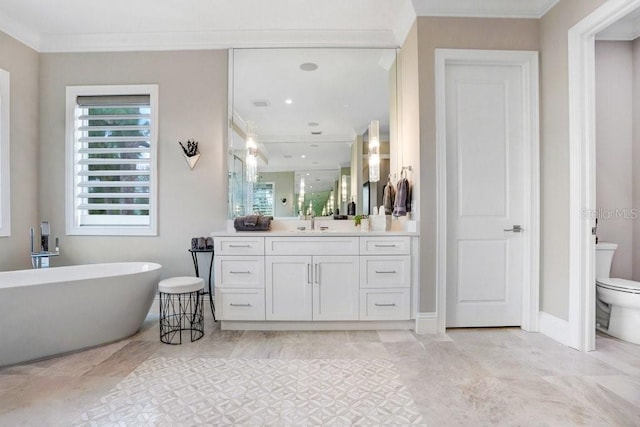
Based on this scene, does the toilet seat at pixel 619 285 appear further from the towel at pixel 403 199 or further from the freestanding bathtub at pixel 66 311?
the freestanding bathtub at pixel 66 311

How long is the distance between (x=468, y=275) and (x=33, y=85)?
185 inches

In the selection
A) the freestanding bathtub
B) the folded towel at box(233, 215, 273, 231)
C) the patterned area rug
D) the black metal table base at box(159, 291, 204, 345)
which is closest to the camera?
the patterned area rug

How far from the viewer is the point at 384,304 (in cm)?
285

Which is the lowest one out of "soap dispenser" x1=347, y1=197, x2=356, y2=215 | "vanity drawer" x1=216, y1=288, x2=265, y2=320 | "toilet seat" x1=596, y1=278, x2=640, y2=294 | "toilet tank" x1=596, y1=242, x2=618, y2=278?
"vanity drawer" x1=216, y1=288, x2=265, y2=320

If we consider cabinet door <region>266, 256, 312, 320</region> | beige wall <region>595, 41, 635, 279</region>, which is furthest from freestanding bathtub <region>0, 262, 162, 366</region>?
beige wall <region>595, 41, 635, 279</region>

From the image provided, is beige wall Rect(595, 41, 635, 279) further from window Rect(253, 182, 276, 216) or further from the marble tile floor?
window Rect(253, 182, 276, 216)

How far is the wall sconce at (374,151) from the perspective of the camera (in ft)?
11.2

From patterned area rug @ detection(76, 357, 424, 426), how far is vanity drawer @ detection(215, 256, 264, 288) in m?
0.68

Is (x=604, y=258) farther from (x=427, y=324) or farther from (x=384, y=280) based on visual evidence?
(x=384, y=280)

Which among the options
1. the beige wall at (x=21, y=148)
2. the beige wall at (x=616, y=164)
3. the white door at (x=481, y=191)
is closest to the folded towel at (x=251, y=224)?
the white door at (x=481, y=191)

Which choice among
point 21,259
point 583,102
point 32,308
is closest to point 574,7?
point 583,102

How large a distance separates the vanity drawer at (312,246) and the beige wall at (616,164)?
248 centimetres

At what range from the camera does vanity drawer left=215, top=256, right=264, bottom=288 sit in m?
2.85

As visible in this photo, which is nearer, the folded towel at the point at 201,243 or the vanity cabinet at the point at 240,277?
the vanity cabinet at the point at 240,277
